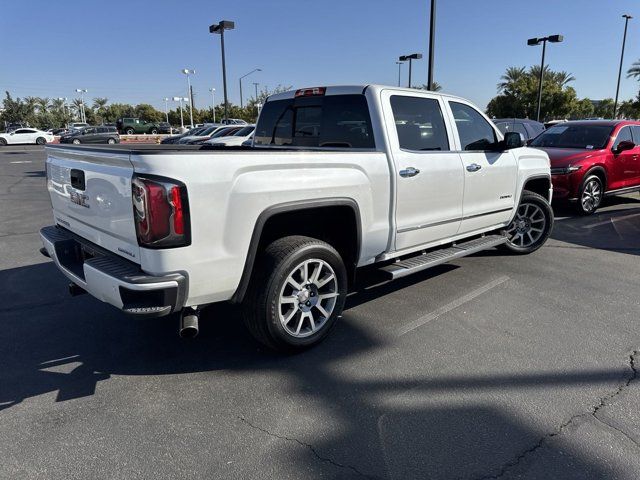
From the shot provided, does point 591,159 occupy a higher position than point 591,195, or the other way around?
point 591,159

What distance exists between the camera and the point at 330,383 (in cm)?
319

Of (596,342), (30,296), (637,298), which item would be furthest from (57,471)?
(637,298)

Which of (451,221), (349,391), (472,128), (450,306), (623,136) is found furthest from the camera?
(623,136)

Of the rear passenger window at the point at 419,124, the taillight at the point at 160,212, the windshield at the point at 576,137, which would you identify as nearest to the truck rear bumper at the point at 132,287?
the taillight at the point at 160,212

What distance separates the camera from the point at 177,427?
8.98ft

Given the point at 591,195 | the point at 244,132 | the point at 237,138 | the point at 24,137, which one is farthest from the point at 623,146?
the point at 24,137

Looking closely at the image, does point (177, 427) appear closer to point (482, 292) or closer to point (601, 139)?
point (482, 292)

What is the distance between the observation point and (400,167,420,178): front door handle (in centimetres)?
397

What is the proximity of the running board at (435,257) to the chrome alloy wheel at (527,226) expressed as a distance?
0.93 meters

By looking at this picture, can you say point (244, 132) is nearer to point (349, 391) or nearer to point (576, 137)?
point (576, 137)

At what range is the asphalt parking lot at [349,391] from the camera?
246 centimetres

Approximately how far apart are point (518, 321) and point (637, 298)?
159 cm

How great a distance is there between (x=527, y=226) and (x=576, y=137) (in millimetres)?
4851

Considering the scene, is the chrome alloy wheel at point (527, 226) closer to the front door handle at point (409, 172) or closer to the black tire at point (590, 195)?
the front door handle at point (409, 172)
